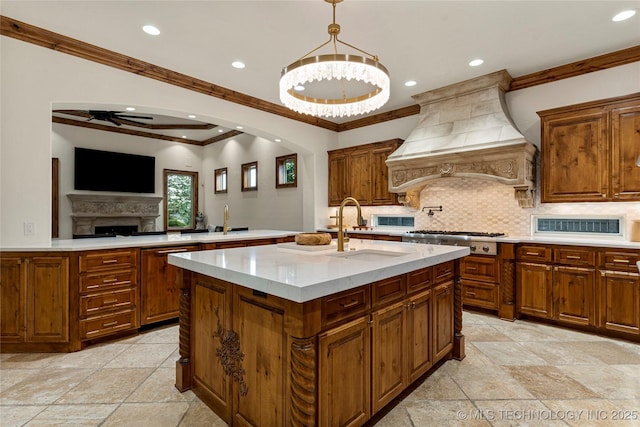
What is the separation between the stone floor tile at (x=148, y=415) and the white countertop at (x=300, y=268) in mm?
937

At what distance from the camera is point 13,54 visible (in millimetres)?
2912

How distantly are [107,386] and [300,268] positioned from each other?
188 centimetres

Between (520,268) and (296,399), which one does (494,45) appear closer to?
(520,268)

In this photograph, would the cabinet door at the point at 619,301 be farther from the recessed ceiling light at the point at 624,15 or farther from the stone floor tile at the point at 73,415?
the stone floor tile at the point at 73,415

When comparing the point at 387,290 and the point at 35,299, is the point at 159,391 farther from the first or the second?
the point at 387,290

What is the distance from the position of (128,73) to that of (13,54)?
944 millimetres

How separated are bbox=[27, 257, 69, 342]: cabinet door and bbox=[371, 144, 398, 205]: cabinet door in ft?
13.8

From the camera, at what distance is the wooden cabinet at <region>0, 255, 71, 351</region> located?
2846mm

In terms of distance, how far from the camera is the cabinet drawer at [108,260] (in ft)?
9.86

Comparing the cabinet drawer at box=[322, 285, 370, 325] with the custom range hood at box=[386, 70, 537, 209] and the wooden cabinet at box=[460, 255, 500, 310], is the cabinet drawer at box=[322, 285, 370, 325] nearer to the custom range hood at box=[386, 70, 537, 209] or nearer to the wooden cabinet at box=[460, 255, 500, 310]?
the wooden cabinet at box=[460, 255, 500, 310]

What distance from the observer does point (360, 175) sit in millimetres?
5621

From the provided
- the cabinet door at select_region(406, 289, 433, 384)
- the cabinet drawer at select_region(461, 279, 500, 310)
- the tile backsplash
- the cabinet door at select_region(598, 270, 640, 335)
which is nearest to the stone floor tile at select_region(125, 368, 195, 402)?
the cabinet door at select_region(406, 289, 433, 384)

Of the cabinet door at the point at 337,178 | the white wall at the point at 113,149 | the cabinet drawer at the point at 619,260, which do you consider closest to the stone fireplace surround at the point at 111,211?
the white wall at the point at 113,149

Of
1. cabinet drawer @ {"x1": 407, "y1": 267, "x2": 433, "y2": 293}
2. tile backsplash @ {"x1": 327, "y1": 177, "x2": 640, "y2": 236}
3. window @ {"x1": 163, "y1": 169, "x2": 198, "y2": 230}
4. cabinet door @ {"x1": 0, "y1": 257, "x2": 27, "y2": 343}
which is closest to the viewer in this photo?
cabinet drawer @ {"x1": 407, "y1": 267, "x2": 433, "y2": 293}
